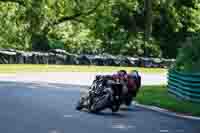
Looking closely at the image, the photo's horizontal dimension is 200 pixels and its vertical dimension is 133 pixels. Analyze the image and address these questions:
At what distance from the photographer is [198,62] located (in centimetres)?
2133

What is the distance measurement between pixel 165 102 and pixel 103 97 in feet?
10.4

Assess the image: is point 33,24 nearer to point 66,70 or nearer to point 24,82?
point 66,70

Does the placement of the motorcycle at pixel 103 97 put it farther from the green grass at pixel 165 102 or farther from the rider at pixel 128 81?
the green grass at pixel 165 102

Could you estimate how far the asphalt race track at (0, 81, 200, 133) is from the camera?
523 inches

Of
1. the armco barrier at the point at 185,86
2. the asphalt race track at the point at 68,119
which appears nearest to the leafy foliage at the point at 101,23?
the armco barrier at the point at 185,86

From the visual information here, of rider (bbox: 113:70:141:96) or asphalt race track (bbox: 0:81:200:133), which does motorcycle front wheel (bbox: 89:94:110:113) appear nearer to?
asphalt race track (bbox: 0:81:200:133)

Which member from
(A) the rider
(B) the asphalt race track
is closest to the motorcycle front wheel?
(B) the asphalt race track

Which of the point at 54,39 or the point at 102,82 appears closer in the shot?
the point at 102,82

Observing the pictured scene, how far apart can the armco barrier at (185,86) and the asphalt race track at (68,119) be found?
1.94 metres

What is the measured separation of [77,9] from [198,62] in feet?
120

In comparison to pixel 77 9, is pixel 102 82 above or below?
below

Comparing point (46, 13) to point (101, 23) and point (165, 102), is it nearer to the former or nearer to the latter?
point (101, 23)

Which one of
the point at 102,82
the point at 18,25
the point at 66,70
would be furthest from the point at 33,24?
the point at 102,82

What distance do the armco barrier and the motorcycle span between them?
3.00 m
